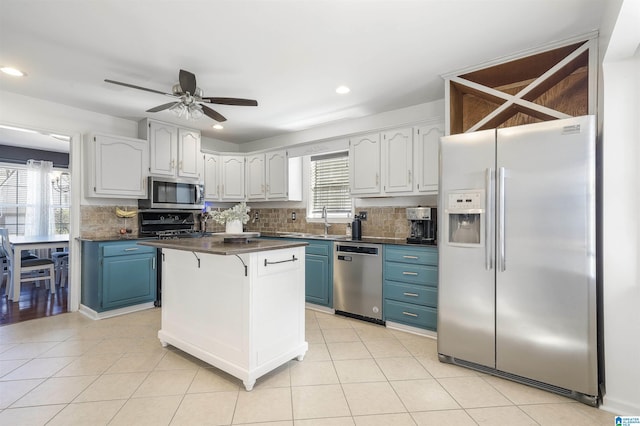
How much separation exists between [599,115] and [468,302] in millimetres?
1583

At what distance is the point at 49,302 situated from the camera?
423 centimetres

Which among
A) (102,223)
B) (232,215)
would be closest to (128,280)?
(102,223)

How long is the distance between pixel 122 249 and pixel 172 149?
1563 millimetres

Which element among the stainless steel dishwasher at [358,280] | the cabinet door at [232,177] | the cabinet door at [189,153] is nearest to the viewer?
the stainless steel dishwasher at [358,280]

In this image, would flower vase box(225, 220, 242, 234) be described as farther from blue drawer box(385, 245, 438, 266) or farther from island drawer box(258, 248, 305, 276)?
blue drawer box(385, 245, 438, 266)

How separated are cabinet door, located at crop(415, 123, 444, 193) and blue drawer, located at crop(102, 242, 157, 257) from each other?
346 centimetres

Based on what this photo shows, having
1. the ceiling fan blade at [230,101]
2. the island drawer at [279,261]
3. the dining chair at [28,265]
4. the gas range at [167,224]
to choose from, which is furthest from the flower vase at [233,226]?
the dining chair at [28,265]

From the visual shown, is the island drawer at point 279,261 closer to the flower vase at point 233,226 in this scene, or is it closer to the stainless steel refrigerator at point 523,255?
the flower vase at point 233,226

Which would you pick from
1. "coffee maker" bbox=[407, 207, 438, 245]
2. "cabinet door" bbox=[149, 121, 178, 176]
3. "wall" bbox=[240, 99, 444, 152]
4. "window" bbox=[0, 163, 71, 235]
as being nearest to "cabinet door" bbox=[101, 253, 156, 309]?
"cabinet door" bbox=[149, 121, 178, 176]

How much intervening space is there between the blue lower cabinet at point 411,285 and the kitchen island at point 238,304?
1124 mm

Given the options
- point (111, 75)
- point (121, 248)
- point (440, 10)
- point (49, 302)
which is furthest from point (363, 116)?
point (49, 302)

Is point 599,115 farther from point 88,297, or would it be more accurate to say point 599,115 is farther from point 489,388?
point 88,297

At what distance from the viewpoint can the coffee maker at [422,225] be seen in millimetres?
3287

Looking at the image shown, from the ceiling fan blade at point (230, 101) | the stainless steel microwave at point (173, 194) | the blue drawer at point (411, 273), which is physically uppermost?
the ceiling fan blade at point (230, 101)
